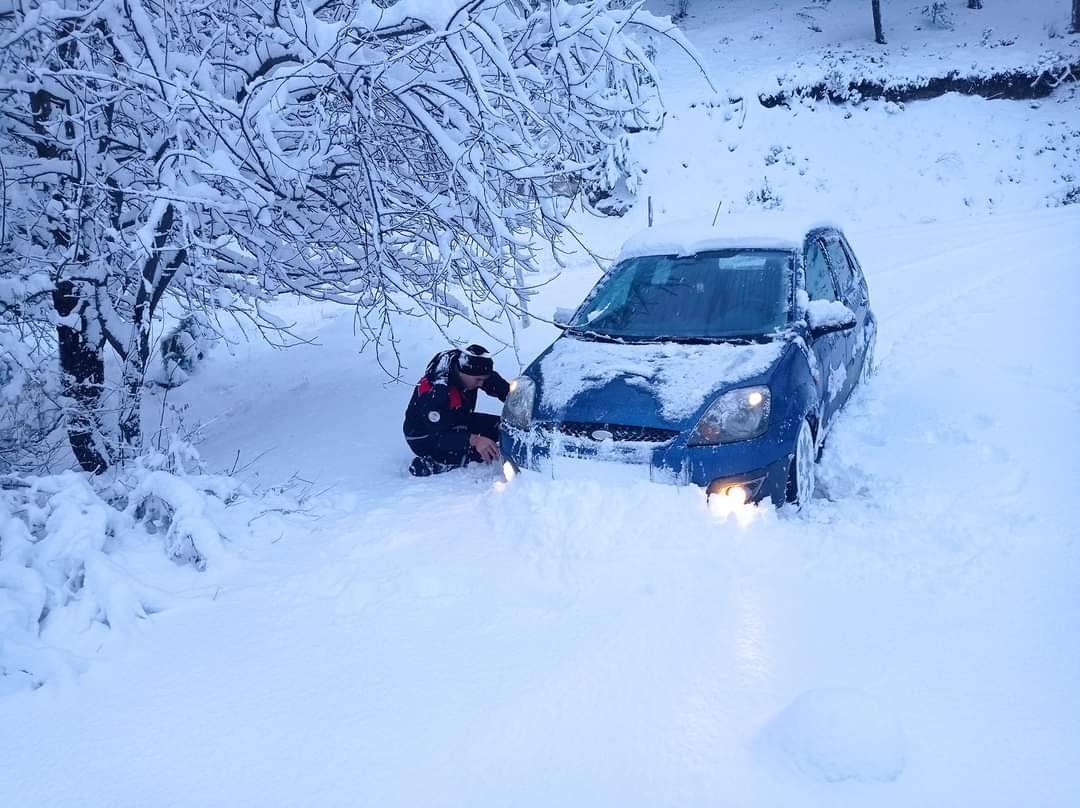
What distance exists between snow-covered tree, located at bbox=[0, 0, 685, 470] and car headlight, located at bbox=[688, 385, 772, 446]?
55.4 inches

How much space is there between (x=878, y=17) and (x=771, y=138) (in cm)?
804

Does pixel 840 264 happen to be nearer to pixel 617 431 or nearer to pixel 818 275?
pixel 818 275

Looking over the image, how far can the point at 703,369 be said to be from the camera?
4113mm

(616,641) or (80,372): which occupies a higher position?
(80,372)

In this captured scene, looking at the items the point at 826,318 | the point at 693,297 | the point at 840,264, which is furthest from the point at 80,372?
the point at 840,264

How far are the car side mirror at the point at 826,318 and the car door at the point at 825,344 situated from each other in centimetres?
8

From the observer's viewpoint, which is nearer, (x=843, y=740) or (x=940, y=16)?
(x=843, y=740)

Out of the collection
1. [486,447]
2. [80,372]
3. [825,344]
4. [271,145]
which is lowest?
[486,447]

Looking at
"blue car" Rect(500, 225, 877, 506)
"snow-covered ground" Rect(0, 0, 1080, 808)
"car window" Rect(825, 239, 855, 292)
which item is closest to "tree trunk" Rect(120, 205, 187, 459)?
"snow-covered ground" Rect(0, 0, 1080, 808)

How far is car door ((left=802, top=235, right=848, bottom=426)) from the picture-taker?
468 cm

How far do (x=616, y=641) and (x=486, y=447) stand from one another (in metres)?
2.14

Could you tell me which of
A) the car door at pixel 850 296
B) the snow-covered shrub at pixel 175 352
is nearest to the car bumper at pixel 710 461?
the car door at pixel 850 296

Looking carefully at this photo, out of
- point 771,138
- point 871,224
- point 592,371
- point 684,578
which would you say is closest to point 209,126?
point 592,371

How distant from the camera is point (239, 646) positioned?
122 inches
